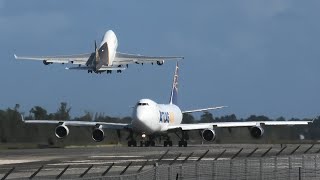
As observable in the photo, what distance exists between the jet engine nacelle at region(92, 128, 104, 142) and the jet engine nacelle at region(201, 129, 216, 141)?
34.3 ft

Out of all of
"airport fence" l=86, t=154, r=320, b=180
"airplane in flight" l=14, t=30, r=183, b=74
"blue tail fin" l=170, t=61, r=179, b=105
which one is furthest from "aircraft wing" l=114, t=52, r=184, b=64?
"airport fence" l=86, t=154, r=320, b=180

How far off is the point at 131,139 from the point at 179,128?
5.33 meters

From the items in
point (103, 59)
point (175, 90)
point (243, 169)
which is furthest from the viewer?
point (175, 90)

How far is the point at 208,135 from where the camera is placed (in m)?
81.2

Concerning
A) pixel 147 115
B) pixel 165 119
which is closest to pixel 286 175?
pixel 147 115

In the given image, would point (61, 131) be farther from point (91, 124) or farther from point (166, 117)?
point (166, 117)

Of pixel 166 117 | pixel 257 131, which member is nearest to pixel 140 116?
pixel 166 117

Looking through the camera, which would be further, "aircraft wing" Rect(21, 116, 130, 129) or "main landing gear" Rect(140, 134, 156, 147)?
"main landing gear" Rect(140, 134, 156, 147)

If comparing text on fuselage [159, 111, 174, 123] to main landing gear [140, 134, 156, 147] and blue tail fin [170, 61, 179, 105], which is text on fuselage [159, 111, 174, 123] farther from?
blue tail fin [170, 61, 179, 105]

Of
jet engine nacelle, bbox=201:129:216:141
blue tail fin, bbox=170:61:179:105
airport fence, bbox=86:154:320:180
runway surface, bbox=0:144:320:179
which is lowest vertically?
airport fence, bbox=86:154:320:180

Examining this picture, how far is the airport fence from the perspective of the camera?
22.8 metres

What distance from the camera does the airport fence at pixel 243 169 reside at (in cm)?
2277

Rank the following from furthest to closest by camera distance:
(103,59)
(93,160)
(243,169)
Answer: (103,59)
(93,160)
(243,169)

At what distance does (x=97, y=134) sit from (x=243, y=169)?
51433mm
